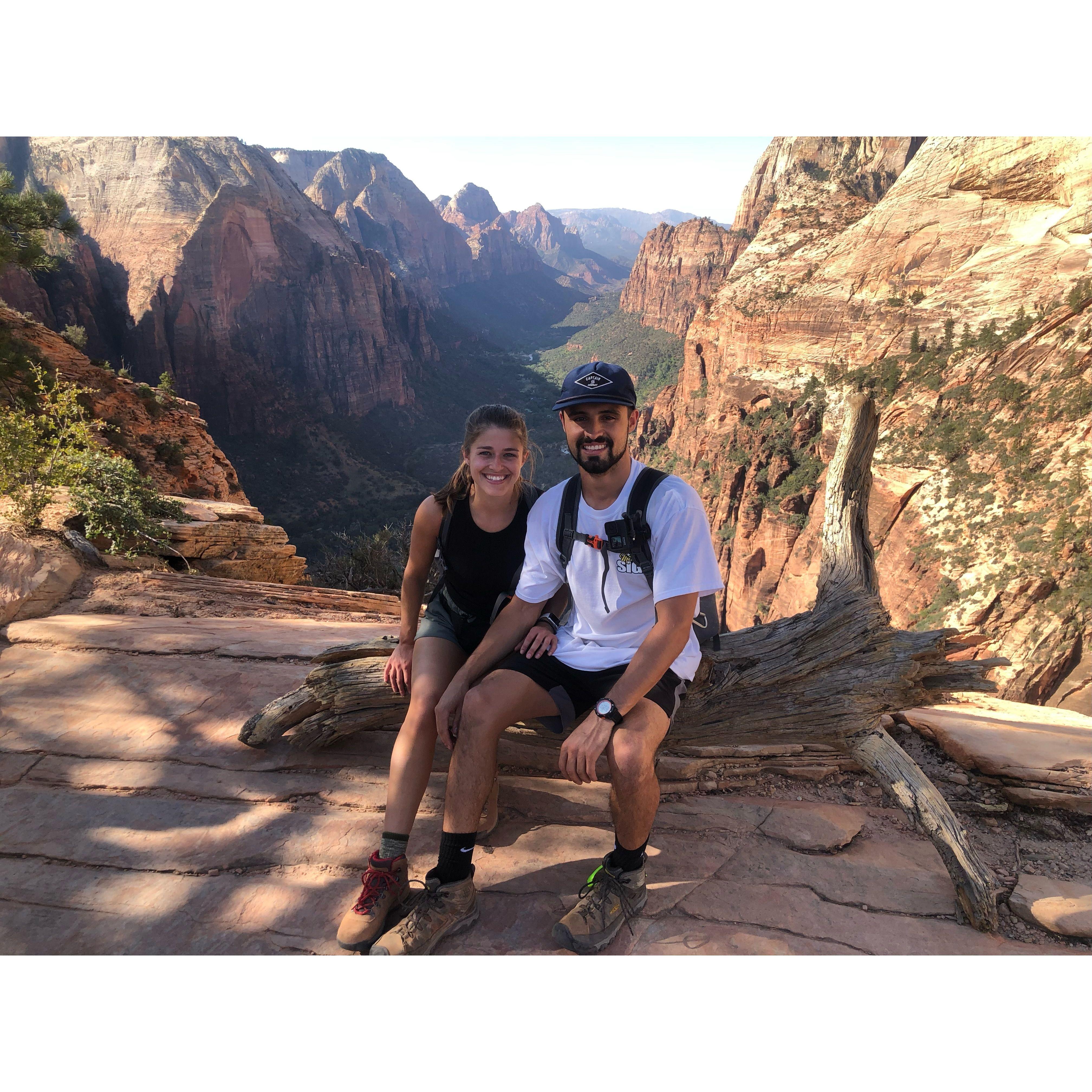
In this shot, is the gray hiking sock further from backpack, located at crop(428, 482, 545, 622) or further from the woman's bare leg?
backpack, located at crop(428, 482, 545, 622)

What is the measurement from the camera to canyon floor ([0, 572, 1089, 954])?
2.38 meters

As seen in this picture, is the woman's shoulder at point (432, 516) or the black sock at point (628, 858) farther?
the woman's shoulder at point (432, 516)

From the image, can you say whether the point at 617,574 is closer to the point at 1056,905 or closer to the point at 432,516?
the point at 432,516

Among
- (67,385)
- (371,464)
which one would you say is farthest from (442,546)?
(371,464)

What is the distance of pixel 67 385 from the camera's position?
6363mm

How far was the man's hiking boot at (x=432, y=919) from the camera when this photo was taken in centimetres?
220

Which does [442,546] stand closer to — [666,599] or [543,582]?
[543,582]

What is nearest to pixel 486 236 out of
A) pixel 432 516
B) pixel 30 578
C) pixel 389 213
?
pixel 389 213

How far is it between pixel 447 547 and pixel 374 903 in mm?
1504

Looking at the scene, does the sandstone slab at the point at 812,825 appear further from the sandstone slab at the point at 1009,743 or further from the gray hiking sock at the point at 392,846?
the gray hiking sock at the point at 392,846

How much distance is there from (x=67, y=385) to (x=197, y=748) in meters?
5.22

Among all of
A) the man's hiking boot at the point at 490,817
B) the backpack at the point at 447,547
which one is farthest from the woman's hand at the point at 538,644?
the man's hiking boot at the point at 490,817

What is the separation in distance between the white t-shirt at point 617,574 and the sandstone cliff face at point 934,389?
1.62 m

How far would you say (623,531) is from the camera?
7.98 feet
